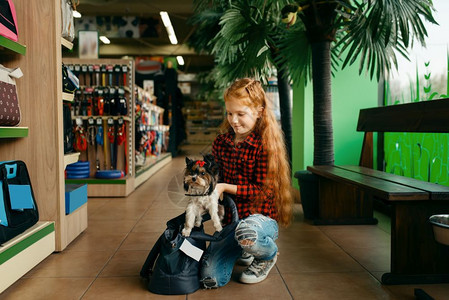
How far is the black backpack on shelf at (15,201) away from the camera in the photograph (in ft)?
6.91

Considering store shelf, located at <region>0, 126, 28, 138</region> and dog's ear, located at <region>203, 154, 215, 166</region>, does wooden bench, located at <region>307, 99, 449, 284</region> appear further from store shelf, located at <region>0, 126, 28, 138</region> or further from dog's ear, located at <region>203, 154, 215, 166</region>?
store shelf, located at <region>0, 126, 28, 138</region>

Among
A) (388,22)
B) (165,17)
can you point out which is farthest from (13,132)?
(165,17)

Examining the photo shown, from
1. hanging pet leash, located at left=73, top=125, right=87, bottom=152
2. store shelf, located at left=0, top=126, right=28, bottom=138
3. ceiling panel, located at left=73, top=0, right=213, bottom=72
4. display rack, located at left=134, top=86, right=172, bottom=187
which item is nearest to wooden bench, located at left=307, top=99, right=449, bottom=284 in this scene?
store shelf, located at left=0, top=126, right=28, bottom=138

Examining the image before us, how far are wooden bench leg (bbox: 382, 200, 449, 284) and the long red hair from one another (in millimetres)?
596

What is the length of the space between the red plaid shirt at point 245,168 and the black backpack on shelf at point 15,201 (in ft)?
3.57

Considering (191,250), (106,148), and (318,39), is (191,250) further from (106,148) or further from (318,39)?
(106,148)

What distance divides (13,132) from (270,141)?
1.44m

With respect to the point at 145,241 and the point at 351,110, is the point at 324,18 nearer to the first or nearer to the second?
the point at 351,110

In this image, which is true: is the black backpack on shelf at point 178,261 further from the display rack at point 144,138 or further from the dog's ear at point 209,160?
the display rack at point 144,138

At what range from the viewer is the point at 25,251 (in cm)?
223

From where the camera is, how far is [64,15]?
9.30ft

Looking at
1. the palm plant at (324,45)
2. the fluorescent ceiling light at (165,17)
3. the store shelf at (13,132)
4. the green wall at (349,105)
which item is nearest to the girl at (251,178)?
the store shelf at (13,132)

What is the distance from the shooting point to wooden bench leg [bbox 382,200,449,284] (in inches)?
86.2

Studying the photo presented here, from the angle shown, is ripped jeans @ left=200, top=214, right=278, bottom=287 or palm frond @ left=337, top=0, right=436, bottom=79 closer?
ripped jeans @ left=200, top=214, right=278, bottom=287
